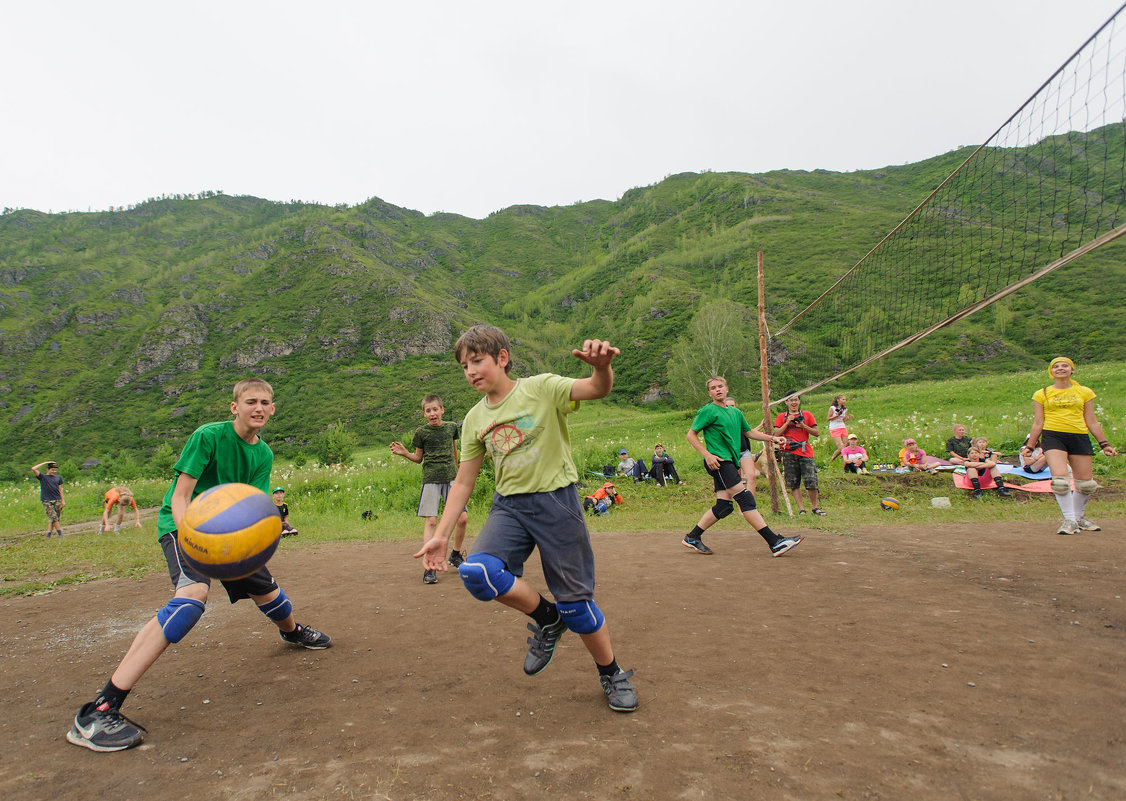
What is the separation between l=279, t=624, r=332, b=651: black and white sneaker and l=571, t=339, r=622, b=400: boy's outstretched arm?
2.64 metres

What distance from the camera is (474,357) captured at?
3.00m

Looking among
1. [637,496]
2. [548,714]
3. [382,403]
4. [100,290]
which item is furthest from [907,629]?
[100,290]

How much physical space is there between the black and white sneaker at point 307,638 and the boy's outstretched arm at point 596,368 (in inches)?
104

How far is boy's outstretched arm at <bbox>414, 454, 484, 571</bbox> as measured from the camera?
290 centimetres

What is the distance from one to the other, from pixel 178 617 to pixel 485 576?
67.5 inches

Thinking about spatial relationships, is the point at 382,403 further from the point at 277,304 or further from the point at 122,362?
the point at 122,362

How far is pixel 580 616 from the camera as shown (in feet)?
9.14

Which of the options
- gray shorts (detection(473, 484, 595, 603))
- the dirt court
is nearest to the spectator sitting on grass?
the dirt court

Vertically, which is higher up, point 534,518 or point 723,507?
point 534,518

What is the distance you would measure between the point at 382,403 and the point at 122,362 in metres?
40.7

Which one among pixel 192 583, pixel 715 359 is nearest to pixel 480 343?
pixel 192 583

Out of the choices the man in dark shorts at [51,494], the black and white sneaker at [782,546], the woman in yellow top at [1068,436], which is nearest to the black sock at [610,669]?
the black and white sneaker at [782,546]

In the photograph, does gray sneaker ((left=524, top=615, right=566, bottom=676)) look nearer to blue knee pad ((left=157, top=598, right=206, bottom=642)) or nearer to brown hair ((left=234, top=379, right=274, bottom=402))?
blue knee pad ((left=157, top=598, right=206, bottom=642))

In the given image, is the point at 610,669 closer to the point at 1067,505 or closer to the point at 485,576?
the point at 485,576
